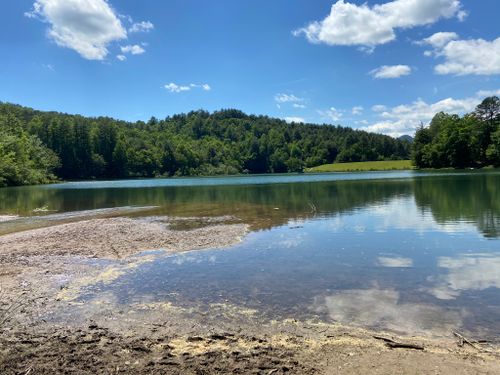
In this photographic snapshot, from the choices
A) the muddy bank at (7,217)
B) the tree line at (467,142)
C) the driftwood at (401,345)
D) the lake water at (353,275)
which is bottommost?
the lake water at (353,275)

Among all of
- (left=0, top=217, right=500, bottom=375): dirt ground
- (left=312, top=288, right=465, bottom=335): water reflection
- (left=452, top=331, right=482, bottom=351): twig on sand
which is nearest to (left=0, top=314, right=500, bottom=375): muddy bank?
(left=0, top=217, right=500, bottom=375): dirt ground

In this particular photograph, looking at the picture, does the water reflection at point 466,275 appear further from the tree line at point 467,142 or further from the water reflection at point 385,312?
the tree line at point 467,142

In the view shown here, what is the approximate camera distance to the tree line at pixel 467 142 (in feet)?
398

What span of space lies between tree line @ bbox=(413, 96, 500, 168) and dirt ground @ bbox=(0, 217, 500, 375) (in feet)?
408

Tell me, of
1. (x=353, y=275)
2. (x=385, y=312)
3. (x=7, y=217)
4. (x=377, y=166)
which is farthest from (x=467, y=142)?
(x=385, y=312)

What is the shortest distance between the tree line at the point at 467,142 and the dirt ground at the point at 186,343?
408ft

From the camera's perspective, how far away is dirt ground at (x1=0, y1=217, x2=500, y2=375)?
7.34 metres

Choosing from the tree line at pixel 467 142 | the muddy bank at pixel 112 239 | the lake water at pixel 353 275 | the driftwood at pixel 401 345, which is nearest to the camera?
the driftwood at pixel 401 345

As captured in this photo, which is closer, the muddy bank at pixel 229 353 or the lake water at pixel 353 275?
the muddy bank at pixel 229 353

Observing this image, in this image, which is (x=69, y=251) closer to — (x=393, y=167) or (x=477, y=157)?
(x=477, y=157)

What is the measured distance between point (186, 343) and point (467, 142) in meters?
137

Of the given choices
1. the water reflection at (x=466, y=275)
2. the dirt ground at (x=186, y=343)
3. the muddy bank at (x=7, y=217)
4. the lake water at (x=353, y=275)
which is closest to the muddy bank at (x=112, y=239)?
the lake water at (x=353, y=275)

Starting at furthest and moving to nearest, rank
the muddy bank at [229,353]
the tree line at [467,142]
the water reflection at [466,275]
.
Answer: the tree line at [467,142], the water reflection at [466,275], the muddy bank at [229,353]

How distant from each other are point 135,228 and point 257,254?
11557 millimetres
